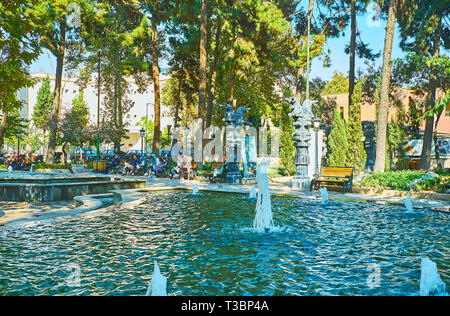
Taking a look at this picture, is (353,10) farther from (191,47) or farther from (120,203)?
(120,203)

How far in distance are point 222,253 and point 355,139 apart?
21.9 metres

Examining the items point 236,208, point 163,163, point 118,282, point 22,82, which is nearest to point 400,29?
point 163,163

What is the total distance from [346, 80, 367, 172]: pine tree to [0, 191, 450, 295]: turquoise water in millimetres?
15664

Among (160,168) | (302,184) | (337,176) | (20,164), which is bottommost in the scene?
(302,184)

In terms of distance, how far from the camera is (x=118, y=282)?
5125 millimetres

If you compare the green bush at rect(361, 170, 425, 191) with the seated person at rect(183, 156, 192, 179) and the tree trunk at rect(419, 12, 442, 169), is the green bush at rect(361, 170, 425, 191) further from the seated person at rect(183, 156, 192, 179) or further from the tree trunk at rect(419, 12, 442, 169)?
the tree trunk at rect(419, 12, 442, 169)

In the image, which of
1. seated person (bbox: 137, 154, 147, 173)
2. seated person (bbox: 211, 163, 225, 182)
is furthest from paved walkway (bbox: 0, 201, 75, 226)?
seated person (bbox: 137, 154, 147, 173)

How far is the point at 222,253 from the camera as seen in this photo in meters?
6.64

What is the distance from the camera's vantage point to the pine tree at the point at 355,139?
86.7ft

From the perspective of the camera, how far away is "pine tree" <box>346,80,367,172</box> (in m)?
26.4

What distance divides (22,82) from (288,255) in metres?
10.7

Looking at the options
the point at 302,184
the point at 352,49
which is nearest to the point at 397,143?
the point at 352,49

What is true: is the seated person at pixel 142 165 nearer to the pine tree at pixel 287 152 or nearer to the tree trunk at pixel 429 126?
the pine tree at pixel 287 152

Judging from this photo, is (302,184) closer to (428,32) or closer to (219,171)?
(219,171)
